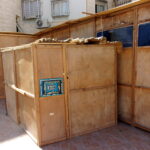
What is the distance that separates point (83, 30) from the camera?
5.95 meters

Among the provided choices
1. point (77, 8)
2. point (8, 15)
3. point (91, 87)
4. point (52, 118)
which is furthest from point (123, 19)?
point (8, 15)

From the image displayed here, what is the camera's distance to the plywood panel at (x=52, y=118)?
3533 mm

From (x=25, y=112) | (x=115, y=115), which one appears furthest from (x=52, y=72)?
(x=115, y=115)

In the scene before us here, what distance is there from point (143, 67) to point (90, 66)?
1412mm

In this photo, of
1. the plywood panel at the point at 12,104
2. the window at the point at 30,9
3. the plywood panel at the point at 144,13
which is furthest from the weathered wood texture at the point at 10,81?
the window at the point at 30,9

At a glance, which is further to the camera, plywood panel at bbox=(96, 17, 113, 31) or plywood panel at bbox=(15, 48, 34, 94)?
plywood panel at bbox=(96, 17, 113, 31)

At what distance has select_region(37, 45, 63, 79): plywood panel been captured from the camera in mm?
3377

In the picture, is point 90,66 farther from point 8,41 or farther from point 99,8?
point 99,8

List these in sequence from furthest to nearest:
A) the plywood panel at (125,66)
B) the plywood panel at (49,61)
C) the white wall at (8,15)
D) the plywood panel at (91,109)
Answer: the white wall at (8,15)
the plywood panel at (125,66)
the plywood panel at (91,109)
the plywood panel at (49,61)

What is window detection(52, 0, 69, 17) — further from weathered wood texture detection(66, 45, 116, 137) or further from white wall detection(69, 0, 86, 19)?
weathered wood texture detection(66, 45, 116, 137)

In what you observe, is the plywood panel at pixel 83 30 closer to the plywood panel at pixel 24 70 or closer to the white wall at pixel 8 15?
the plywood panel at pixel 24 70

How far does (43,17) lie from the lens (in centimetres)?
1108

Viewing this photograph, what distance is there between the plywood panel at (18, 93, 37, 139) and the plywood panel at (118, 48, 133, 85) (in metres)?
2.67

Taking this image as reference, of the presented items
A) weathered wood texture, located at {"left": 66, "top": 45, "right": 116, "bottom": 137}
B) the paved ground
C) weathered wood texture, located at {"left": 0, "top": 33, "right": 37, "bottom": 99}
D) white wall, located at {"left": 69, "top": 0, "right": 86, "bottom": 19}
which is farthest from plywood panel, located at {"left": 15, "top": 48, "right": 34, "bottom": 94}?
white wall, located at {"left": 69, "top": 0, "right": 86, "bottom": 19}
